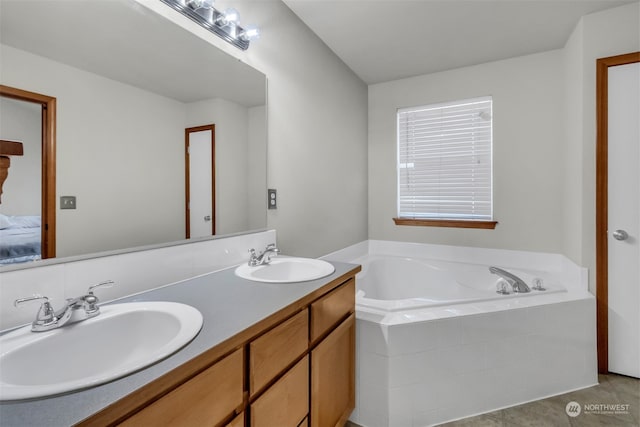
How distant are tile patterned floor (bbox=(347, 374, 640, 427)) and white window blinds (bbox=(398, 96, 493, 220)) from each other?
1401 mm

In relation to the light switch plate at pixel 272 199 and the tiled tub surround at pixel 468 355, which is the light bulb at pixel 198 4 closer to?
the light switch plate at pixel 272 199

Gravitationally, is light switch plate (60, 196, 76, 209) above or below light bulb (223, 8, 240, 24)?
below

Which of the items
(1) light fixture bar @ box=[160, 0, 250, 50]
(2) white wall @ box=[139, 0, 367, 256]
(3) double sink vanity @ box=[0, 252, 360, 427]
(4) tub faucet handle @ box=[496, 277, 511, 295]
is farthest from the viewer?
Answer: (4) tub faucet handle @ box=[496, 277, 511, 295]

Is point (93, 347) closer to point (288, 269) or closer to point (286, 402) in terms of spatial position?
point (286, 402)

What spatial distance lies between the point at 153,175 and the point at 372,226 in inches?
93.9

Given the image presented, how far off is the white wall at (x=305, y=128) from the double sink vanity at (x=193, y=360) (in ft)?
2.64

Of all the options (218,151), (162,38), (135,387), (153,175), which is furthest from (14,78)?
(135,387)

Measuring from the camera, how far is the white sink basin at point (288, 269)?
142cm

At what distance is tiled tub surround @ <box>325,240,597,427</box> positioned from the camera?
155cm

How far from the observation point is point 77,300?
0.78 m

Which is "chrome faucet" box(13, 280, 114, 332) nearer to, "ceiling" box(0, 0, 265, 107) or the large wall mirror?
the large wall mirror

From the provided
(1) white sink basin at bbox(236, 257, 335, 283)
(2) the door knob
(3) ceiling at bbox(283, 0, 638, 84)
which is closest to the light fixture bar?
(3) ceiling at bbox(283, 0, 638, 84)

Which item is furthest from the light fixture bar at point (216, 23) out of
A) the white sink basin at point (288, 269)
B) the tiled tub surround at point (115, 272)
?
the white sink basin at point (288, 269)

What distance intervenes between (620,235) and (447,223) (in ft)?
3.85
